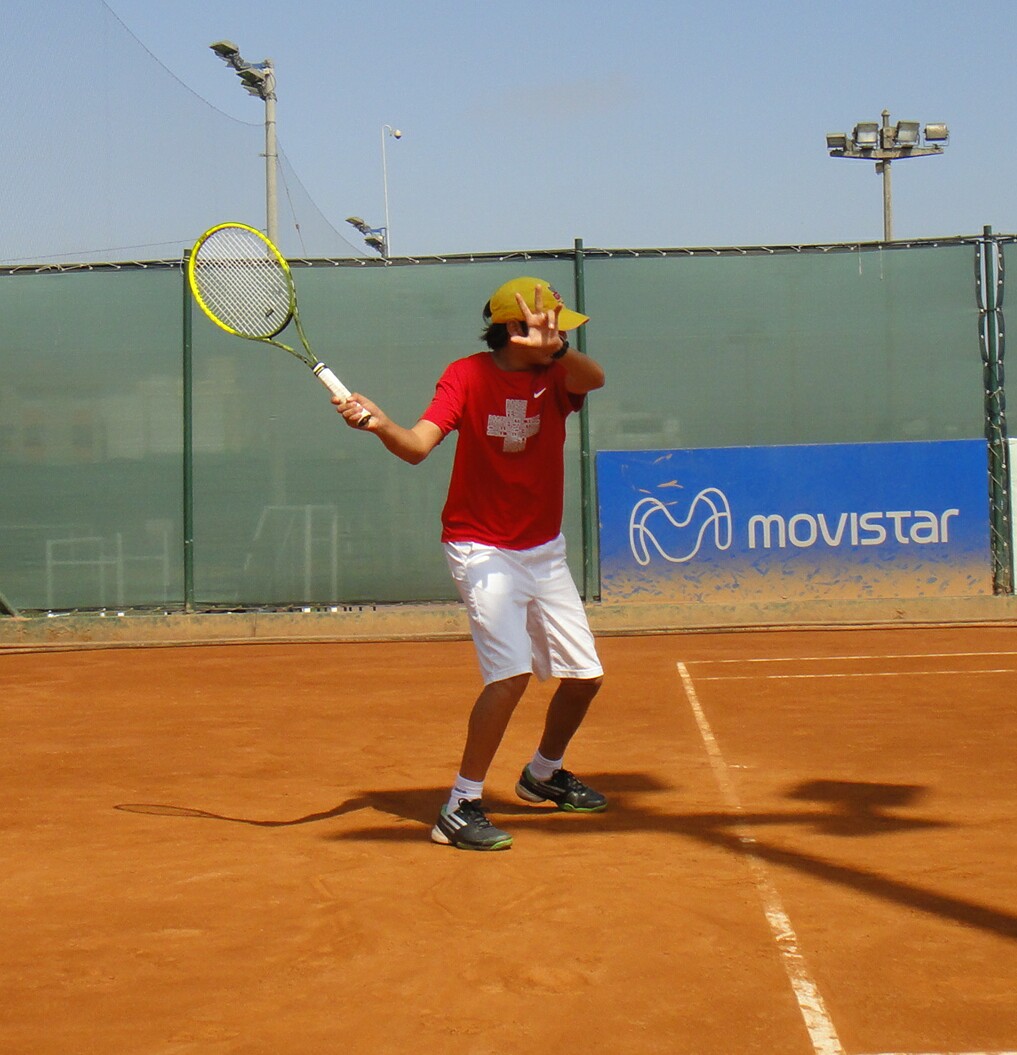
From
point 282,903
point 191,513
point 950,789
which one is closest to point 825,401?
point 191,513

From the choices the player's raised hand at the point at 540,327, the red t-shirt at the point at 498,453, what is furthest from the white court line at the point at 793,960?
the player's raised hand at the point at 540,327

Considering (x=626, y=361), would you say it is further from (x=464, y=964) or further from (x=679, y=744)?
(x=464, y=964)

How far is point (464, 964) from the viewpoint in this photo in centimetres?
349

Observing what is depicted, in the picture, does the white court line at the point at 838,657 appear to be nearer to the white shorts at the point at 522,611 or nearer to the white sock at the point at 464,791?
Result: the white shorts at the point at 522,611

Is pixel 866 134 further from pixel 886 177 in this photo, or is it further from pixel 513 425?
pixel 513 425

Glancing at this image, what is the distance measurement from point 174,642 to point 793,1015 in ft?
30.7

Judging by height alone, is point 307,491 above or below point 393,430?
above

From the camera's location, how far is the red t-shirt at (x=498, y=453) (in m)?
4.81

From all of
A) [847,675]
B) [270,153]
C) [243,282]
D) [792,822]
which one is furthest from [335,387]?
[270,153]

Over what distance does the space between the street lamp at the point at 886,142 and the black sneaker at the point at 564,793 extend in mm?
21610

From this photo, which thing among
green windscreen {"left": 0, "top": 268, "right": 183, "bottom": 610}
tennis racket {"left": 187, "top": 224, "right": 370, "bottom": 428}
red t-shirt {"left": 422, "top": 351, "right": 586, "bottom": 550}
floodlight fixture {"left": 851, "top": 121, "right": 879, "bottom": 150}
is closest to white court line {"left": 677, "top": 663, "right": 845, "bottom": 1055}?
red t-shirt {"left": 422, "top": 351, "right": 586, "bottom": 550}

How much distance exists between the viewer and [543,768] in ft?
17.5

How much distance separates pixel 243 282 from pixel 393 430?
175 centimetres

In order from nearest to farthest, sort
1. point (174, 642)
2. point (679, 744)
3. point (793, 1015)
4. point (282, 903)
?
1. point (793, 1015)
2. point (282, 903)
3. point (679, 744)
4. point (174, 642)
